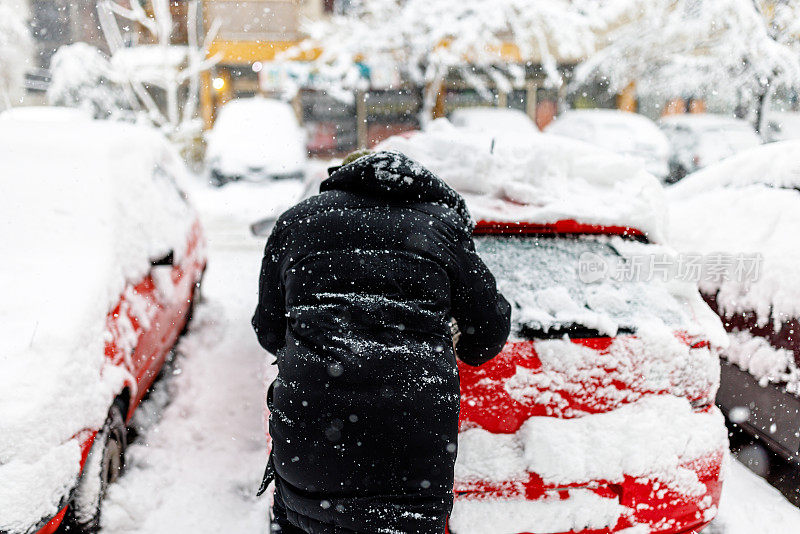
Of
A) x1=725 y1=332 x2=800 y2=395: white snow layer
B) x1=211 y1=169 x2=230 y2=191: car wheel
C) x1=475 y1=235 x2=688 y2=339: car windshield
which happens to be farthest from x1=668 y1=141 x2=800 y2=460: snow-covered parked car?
x1=211 y1=169 x2=230 y2=191: car wheel

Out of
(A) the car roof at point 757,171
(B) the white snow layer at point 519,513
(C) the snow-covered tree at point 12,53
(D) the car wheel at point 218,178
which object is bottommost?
(D) the car wheel at point 218,178

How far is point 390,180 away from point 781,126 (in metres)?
11.7

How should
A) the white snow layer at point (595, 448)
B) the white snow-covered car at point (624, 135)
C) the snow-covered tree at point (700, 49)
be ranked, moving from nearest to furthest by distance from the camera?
the white snow layer at point (595, 448)
the snow-covered tree at point (700, 49)
the white snow-covered car at point (624, 135)

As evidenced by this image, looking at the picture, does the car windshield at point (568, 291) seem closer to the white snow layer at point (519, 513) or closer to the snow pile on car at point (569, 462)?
the snow pile on car at point (569, 462)

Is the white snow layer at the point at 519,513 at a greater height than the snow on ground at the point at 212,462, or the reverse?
the white snow layer at the point at 519,513

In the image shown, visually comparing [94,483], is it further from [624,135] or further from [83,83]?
[83,83]

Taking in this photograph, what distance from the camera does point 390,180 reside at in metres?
1.90

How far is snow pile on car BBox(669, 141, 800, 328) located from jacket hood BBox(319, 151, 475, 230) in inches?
76.5

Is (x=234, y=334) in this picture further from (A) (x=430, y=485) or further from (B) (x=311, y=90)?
(B) (x=311, y=90)

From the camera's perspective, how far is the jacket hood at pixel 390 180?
1900 millimetres

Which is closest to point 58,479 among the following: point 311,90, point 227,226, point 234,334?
point 234,334

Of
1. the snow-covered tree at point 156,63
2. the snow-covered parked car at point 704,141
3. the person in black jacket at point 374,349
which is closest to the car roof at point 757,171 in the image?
the person in black jacket at point 374,349

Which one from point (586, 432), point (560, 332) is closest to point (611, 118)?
point (560, 332)

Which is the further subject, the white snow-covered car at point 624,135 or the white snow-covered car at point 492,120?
the white snow-covered car at point 492,120
